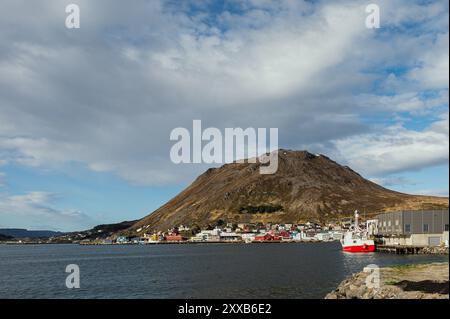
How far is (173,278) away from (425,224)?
332 feet

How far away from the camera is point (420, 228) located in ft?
488

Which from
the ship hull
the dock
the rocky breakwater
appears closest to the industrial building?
the dock

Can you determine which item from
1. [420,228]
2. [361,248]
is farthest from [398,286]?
[420,228]

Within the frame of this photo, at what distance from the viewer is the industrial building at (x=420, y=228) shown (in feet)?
470

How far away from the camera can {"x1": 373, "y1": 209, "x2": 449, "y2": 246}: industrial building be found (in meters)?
143

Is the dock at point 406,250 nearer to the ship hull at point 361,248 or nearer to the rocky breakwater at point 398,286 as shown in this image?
the ship hull at point 361,248

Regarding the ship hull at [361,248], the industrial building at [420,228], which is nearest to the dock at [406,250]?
the ship hull at [361,248]

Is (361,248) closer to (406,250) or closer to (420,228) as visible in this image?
(406,250)

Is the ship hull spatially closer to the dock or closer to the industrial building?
the dock

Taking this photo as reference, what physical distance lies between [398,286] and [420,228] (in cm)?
11737

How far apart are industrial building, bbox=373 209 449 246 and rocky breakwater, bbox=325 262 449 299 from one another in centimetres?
9593
